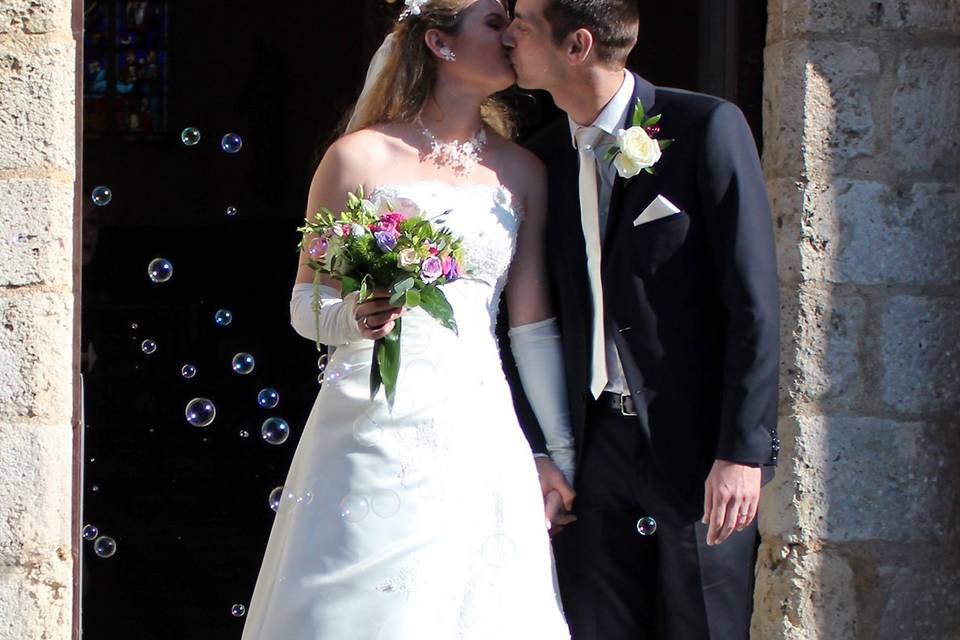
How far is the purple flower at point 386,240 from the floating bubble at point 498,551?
0.72 meters

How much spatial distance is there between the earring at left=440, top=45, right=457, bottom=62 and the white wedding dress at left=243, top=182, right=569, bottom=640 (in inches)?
12.6

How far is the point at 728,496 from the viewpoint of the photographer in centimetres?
292

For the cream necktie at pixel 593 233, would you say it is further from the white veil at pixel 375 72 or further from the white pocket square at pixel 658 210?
the white veil at pixel 375 72

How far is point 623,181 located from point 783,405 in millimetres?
974

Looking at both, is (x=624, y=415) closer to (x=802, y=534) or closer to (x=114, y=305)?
(x=802, y=534)

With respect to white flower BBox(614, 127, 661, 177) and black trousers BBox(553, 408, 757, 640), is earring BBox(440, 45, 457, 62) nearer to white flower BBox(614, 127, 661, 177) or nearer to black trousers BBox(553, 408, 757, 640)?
white flower BBox(614, 127, 661, 177)

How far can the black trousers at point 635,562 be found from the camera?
300 cm

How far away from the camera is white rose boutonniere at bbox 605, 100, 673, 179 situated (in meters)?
2.96

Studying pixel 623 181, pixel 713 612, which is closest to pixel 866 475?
pixel 713 612

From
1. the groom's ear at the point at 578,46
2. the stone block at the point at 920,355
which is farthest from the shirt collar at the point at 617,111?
the stone block at the point at 920,355

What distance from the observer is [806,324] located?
368 cm

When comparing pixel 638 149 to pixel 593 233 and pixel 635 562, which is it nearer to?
pixel 593 233

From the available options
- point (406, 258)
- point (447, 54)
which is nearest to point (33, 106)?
point (447, 54)

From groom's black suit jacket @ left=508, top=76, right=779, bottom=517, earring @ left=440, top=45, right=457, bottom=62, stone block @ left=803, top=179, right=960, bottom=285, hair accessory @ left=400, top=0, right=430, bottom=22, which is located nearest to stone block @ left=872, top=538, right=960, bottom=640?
stone block @ left=803, top=179, right=960, bottom=285
